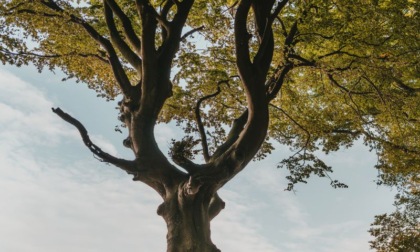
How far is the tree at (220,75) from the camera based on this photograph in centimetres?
927

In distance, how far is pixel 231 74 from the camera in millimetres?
16203

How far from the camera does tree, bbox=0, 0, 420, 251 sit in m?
9.27

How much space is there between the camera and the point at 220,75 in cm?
1465

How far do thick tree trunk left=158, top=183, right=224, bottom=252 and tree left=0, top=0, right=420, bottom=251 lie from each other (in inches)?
1.0

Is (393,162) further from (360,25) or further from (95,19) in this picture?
(95,19)

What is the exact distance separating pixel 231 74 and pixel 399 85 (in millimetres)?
6472

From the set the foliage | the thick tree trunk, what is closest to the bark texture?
the thick tree trunk

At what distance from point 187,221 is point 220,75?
6735mm

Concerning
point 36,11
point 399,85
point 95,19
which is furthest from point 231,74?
point 36,11

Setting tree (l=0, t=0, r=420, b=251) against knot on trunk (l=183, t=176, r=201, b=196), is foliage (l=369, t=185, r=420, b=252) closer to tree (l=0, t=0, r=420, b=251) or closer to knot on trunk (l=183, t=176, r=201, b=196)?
tree (l=0, t=0, r=420, b=251)

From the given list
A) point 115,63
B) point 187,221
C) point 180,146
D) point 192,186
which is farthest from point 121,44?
point 187,221

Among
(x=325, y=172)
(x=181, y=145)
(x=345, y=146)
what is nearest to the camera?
(x=181, y=145)

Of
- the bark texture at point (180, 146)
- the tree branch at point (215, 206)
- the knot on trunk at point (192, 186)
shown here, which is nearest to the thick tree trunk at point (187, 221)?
the bark texture at point (180, 146)

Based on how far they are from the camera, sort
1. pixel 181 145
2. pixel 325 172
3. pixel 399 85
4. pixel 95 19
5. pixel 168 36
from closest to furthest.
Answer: pixel 181 145 < pixel 168 36 < pixel 325 172 < pixel 95 19 < pixel 399 85
